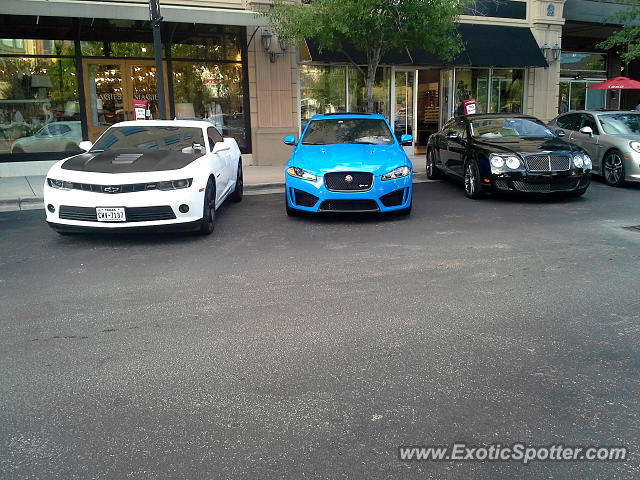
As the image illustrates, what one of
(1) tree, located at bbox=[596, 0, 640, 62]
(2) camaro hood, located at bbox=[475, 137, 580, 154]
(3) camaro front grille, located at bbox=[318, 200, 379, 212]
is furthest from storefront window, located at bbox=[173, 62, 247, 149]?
(1) tree, located at bbox=[596, 0, 640, 62]

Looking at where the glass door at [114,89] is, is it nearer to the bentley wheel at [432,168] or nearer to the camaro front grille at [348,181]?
the bentley wheel at [432,168]

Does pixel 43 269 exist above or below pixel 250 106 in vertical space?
below

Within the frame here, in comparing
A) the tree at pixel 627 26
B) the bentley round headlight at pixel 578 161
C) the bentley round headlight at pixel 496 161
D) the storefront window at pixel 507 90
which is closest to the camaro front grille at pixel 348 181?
the bentley round headlight at pixel 496 161

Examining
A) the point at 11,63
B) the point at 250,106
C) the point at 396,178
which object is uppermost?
the point at 11,63

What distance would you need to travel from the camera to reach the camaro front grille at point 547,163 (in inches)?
372

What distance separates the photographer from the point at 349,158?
8391 mm

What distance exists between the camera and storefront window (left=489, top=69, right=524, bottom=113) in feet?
65.0

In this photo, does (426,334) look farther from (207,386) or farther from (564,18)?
(564,18)

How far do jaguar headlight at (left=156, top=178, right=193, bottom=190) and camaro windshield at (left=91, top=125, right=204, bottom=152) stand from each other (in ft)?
4.10

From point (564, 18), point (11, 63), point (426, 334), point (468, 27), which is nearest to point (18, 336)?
point (426, 334)

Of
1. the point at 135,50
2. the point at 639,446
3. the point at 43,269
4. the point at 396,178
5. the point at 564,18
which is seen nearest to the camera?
the point at 639,446

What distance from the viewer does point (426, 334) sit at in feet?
13.8

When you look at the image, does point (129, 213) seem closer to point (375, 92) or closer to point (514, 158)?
point (514, 158)

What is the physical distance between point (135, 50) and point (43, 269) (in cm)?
1032
